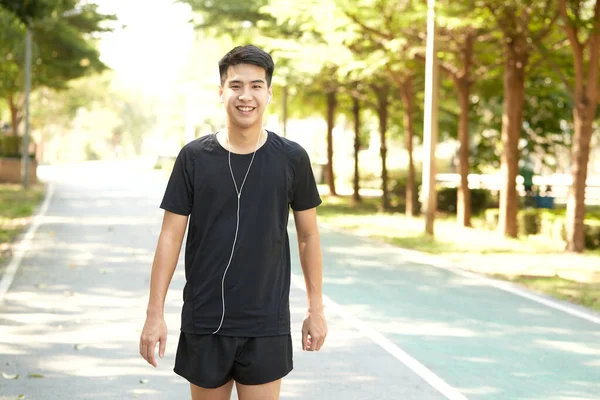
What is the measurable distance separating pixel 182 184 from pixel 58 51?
38129 mm

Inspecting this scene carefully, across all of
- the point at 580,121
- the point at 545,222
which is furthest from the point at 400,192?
the point at 580,121

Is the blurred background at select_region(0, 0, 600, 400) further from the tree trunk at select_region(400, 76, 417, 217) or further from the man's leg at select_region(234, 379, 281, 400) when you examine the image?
the man's leg at select_region(234, 379, 281, 400)

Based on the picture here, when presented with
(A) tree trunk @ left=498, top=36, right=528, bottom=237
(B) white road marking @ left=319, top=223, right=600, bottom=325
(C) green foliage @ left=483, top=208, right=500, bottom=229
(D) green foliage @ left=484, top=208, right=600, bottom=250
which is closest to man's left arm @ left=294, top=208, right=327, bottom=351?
(B) white road marking @ left=319, top=223, right=600, bottom=325

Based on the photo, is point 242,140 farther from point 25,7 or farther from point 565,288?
point 25,7

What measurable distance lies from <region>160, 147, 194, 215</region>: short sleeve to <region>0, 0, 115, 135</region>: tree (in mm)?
29171

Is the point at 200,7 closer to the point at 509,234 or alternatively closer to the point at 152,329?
the point at 509,234

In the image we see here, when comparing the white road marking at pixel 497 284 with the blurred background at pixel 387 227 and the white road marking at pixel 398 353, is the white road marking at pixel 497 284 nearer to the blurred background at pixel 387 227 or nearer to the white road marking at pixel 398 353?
the blurred background at pixel 387 227

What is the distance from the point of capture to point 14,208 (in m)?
27.4

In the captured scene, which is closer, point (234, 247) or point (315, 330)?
point (234, 247)

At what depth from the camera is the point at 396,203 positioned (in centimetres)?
3650

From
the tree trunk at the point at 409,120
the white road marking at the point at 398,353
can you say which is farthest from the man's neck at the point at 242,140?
the tree trunk at the point at 409,120

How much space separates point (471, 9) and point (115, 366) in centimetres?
1409

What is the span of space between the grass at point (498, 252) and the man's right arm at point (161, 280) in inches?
344

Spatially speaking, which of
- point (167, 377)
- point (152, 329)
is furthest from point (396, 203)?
point (152, 329)
